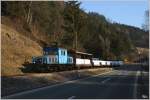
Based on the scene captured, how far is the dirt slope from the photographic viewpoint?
50.8 meters

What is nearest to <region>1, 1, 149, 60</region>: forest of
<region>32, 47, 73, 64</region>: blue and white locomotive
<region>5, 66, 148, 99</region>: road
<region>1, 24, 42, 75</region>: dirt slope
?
<region>1, 24, 42, 75</region>: dirt slope

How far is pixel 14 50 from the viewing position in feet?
209

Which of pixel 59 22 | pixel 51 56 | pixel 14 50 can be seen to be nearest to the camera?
pixel 51 56

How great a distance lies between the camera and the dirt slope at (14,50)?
50825 mm

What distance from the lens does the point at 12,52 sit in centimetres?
6222

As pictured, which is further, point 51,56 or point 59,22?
point 59,22

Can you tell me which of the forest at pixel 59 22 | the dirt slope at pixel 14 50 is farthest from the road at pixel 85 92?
the forest at pixel 59 22

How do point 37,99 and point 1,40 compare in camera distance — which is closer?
point 37,99

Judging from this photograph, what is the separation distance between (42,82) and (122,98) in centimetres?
1584

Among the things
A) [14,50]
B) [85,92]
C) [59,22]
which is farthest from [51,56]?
[59,22]

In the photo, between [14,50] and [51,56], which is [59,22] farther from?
[51,56]

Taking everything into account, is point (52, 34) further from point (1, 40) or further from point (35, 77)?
point (35, 77)

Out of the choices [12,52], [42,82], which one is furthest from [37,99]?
[12,52]

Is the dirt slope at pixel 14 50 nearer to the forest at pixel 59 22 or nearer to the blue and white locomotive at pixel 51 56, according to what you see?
the blue and white locomotive at pixel 51 56
